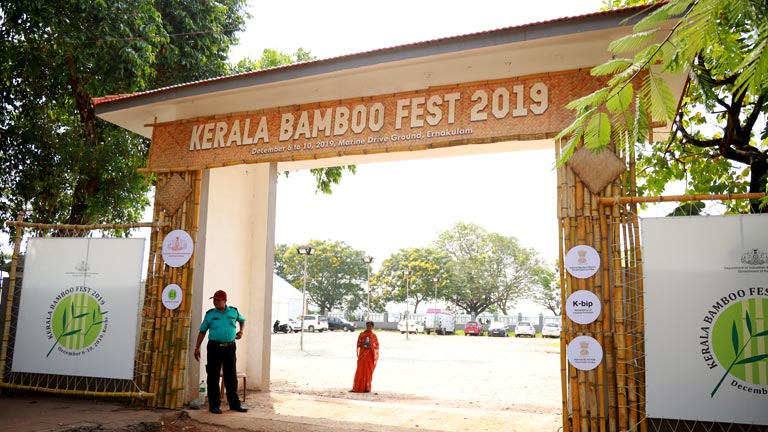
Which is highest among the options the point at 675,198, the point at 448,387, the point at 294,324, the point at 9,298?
the point at 675,198

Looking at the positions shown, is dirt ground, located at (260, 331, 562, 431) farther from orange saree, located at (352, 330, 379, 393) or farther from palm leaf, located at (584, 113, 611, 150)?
palm leaf, located at (584, 113, 611, 150)

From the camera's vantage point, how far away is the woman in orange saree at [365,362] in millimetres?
10539

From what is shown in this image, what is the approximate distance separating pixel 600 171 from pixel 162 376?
18.8 ft

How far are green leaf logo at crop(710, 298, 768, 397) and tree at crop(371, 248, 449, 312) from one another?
48.5 meters

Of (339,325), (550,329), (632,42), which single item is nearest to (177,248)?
(632,42)

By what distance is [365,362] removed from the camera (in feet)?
35.0

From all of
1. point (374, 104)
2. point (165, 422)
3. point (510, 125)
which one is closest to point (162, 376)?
point (165, 422)

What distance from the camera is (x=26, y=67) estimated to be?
1094 cm

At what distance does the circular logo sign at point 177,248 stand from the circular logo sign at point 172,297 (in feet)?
0.98

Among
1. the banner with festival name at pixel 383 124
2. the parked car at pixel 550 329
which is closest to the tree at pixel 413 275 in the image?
the parked car at pixel 550 329

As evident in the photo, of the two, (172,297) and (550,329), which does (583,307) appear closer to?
(172,297)

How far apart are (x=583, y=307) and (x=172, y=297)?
197 inches

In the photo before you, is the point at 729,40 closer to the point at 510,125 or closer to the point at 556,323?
the point at 510,125

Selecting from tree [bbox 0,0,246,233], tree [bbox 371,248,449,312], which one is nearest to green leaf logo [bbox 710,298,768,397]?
tree [bbox 0,0,246,233]
